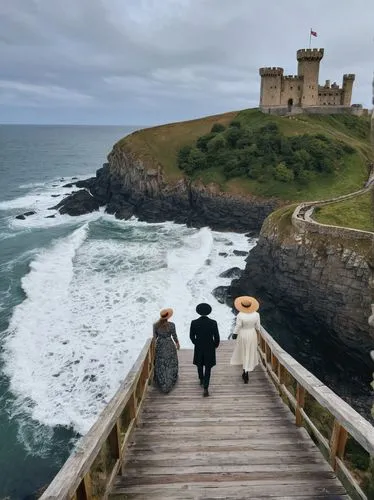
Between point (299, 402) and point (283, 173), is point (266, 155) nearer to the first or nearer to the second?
point (283, 173)

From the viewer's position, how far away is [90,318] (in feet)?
75.8

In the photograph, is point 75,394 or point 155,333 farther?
point 75,394

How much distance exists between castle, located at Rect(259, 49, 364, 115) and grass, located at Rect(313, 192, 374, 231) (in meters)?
36.0

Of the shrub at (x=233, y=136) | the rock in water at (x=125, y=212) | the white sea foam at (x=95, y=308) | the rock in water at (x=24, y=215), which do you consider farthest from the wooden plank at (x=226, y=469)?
the shrub at (x=233, y=136)

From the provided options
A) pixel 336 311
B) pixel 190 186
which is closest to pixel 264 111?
pixel 190 186

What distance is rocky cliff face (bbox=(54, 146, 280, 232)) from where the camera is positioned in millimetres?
41844

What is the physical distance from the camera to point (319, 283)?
2231cm

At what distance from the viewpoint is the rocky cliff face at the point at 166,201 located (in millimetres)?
41844

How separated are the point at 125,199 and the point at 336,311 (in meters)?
35.3

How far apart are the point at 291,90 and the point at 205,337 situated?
6253 cm

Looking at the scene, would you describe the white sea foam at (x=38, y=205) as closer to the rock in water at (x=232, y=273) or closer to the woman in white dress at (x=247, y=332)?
the rock in water at (x=232, y=273)

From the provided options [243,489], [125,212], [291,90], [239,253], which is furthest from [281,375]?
[291,90]

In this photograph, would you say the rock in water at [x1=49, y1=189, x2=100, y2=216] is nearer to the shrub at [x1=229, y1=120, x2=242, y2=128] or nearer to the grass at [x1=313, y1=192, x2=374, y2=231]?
the shrub at [x1=229, y1=120, x2=242, y2=128]

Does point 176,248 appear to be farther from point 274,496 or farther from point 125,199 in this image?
point 274,496
